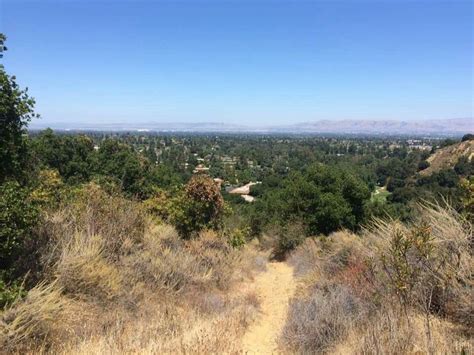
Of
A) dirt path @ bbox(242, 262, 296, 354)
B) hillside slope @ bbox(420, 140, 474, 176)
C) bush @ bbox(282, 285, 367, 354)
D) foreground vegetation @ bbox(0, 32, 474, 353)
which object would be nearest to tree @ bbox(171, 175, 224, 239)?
foreground vegetation @ bbox(0, 32, 474, 353)

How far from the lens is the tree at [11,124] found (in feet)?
24.4

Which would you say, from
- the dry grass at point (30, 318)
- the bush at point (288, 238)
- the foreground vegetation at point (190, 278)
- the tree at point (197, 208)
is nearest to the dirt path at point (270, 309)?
the foreground vegetation at point (190, 278)

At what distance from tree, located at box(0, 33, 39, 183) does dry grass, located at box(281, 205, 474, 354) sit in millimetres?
6248

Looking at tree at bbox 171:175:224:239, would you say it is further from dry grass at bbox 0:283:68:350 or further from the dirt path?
dry grass at bbox 0:283:68:350

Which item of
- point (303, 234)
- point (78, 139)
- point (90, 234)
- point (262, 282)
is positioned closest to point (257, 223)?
point (303, 234)

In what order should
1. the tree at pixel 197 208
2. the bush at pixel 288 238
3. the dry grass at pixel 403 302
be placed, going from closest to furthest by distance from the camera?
the dry grass at pixel 403 302, the tree at pixel 197 208, the bush at pixel 288 238

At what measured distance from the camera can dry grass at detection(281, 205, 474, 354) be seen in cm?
440

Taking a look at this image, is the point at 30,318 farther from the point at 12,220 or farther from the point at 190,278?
the point at 190,278

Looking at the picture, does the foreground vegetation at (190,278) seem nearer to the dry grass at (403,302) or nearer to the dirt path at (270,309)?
the dry grass at (403,302)

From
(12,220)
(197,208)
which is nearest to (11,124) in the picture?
(12,220)

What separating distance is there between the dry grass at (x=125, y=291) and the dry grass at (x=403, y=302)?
1.41 meters

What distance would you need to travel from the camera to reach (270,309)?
8703mm

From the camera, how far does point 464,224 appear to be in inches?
238

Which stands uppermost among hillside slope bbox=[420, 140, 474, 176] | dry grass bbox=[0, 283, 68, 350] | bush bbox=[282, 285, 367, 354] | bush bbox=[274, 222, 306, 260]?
dry grass bbox=[0, 283, 68, 350]
